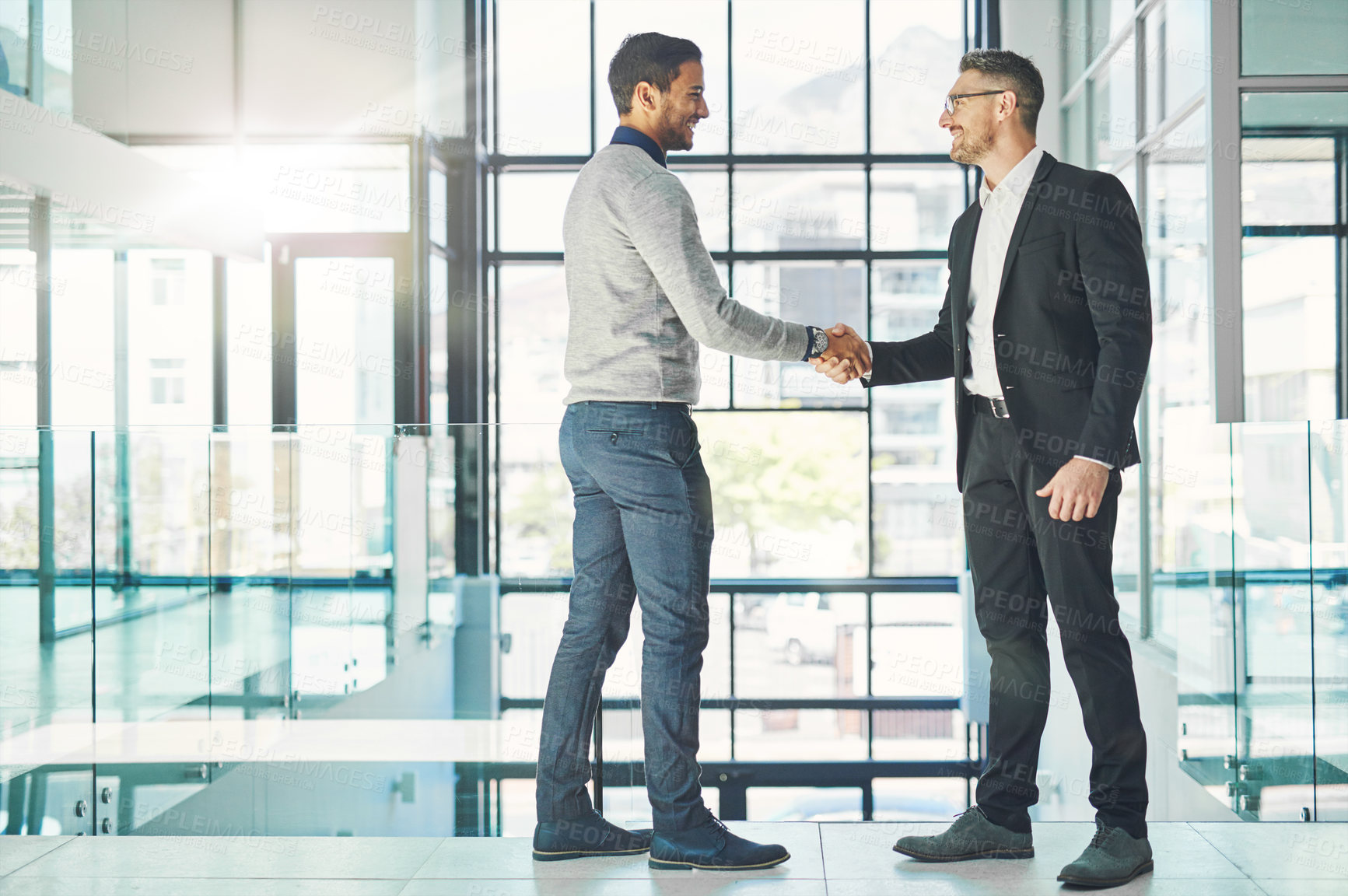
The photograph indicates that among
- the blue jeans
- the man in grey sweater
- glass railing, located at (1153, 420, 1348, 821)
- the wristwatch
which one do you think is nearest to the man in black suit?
the wristwatch

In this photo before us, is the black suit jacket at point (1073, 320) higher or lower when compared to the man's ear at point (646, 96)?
lower

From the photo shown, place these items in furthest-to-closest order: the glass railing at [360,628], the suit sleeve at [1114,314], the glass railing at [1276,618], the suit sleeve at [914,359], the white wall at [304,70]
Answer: the white wall at [304,70]
the glass railing at [1276,618]
the glass railing at [360,628]
the suit sleeve at [914,359]
the suit sleeve at [1114,314]

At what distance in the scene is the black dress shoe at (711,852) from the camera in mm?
1847

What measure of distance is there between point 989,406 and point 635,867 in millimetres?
1008

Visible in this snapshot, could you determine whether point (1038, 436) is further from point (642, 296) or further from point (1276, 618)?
point (1276, 618)

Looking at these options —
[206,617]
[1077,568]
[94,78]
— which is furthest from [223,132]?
[1077,568]

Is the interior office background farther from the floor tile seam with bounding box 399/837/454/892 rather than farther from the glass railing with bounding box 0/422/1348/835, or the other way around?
the floor tile seam with bounding box 399/837/454/892

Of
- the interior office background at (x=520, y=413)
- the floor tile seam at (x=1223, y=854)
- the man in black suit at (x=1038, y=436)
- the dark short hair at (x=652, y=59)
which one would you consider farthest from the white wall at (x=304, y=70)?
the floor tile seam at (x=1223, y=854)

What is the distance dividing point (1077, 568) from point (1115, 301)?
434mm

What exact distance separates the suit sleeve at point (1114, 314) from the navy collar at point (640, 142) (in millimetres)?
706

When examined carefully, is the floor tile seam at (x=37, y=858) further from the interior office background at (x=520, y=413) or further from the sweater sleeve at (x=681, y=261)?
the sweater sleeve at (x=681, y=261)

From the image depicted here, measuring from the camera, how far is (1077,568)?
5.89ft

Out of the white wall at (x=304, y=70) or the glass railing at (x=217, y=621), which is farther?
the white wall at (x=304, y=70)

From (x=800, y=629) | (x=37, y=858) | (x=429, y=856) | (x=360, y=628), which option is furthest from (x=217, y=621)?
(x=800, y=629)
